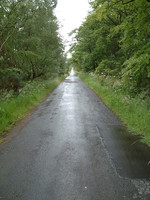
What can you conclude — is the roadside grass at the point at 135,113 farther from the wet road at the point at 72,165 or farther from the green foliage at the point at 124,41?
the green foliage at the point at 124,41

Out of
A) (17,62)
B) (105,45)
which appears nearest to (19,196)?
(17,62)

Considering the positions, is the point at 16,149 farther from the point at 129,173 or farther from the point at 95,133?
the point at 129,173

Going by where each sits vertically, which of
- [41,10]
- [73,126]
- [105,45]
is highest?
[41,10]

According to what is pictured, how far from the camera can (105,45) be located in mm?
18547

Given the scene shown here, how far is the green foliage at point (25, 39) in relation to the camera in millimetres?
9561

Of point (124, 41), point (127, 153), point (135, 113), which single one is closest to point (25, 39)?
point (124, 41)

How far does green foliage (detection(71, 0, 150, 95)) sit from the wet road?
273cm

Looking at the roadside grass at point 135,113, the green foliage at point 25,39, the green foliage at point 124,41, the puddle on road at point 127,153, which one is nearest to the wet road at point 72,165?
the puddle on road at point 127,153

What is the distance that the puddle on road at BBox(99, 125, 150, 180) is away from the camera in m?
3.84

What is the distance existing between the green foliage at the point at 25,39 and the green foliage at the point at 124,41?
355 centimetres

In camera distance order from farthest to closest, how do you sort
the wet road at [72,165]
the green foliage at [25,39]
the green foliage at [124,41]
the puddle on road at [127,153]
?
1. the green foliage at [25,39]
2. the green foliage at [124,41]
3. the puddle on road at [127,153]
4. the wet road at [72,165]

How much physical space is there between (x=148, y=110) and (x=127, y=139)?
2.01m

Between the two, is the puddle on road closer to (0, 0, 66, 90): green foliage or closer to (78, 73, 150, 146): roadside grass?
(78, 73, 150, 146): roadside grass

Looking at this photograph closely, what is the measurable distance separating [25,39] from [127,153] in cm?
1205
